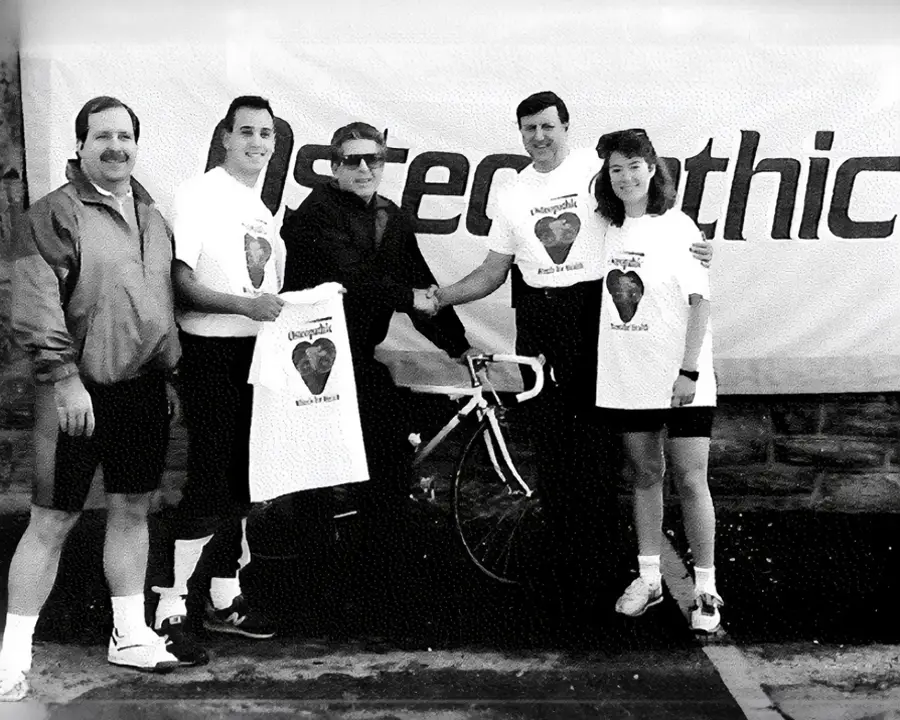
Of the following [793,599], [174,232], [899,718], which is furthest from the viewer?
[793,599]

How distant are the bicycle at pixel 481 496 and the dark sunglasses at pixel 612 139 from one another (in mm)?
912

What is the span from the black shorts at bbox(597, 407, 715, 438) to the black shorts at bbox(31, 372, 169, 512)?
1618 millimetres

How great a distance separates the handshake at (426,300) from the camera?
15.3 feet

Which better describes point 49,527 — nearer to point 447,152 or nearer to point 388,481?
point 388,481

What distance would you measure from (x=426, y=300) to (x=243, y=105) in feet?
3.25

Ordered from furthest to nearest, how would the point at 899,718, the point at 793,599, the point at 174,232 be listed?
the point at 793,599
the point at 174,232
the point at 899,718

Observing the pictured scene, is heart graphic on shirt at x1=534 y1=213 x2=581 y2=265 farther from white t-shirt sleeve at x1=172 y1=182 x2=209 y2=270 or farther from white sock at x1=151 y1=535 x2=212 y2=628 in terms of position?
white sock at x1=151 y1=535 x2=212 y2=628

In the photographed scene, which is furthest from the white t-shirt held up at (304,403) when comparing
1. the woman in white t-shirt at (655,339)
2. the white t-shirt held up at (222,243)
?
the woman in white t-shirt at (655,339)

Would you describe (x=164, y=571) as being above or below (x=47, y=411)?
below

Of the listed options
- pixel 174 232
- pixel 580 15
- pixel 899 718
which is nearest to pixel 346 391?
pixel 174 232

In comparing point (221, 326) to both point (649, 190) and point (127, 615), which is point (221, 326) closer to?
point (127, 615)

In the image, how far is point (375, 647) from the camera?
4379 mm

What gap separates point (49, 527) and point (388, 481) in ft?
4.20

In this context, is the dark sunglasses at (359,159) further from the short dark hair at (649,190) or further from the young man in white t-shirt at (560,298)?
the short dark hair at (649,190)
